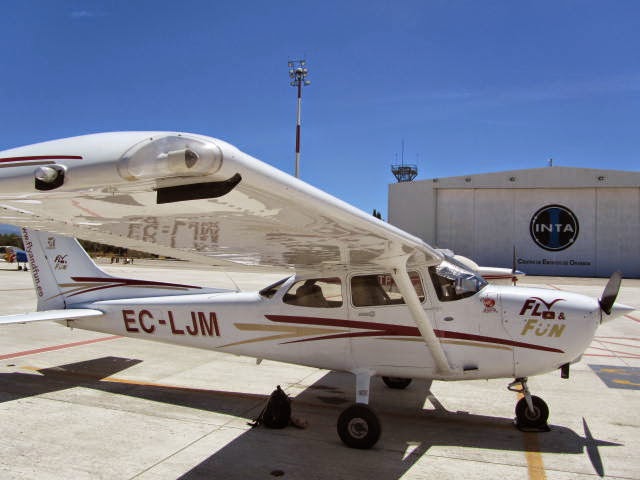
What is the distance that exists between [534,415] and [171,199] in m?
4.83

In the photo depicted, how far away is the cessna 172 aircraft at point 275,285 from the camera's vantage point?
232 cm

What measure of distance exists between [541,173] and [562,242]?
6887 mm

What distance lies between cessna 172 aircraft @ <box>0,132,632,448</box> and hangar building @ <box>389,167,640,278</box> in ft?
140

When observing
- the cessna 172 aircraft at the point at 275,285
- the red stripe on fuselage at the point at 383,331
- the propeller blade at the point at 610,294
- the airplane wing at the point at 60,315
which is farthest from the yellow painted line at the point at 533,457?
the airplane wing at the point at 60,315

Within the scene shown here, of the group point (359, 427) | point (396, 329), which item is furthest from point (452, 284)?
point (359, 427)

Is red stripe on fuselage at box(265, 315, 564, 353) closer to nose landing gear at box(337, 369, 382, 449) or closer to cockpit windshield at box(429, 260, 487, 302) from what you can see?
cockpit windshield at box(429, 260, 487, 302)

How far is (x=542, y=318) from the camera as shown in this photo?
17.1 ft

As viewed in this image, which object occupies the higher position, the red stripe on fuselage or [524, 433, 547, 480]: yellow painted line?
the red stripe on fuselage

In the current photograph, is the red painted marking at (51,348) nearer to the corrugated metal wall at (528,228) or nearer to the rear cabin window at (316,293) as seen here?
the rear cabin window at (316,293)

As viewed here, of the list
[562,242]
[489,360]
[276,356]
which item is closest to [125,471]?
[276,356]

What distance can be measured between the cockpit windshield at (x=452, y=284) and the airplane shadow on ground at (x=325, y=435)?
1.50m

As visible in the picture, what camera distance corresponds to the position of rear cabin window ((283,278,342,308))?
19.0 ft

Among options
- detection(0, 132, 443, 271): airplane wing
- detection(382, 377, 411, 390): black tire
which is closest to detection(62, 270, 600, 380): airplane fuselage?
detection(0, 132, 443, 271): airplane wing

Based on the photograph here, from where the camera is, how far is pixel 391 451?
485 centimetres
